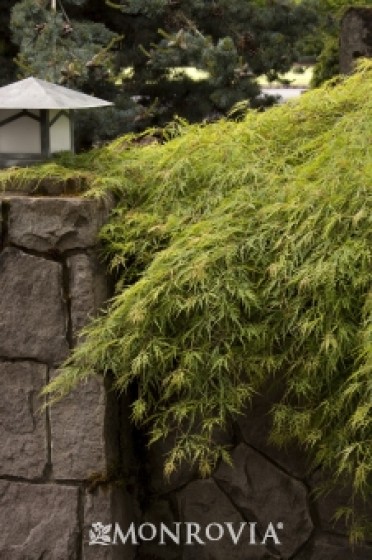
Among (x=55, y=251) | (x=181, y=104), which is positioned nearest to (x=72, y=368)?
(x=55, y=251)

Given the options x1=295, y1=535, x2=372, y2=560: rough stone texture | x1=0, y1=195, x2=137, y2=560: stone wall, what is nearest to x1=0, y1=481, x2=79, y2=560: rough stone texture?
x1=0, y1=195, x2=137, y2=560: stone wall

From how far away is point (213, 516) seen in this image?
3289 millimetres

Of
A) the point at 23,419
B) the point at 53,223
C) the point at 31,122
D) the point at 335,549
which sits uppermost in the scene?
the point at 31,122

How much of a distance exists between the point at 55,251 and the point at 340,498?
1.13m

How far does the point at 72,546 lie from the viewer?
3.24 meters

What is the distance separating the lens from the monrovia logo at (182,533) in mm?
3209

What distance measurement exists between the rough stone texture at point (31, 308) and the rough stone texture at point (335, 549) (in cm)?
96

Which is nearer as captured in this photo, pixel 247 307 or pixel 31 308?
pixel 247 307

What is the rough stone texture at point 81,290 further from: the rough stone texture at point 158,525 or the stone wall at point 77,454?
the rough stone texture at point 158,525

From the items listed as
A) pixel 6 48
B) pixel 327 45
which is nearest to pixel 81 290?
pixel 6 48

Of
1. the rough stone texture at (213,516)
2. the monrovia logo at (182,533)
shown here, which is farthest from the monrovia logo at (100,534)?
the rough stone texture at (213,516)

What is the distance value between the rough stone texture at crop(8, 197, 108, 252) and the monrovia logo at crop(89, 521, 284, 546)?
87cm

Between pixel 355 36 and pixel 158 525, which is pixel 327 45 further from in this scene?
pixel 158 525

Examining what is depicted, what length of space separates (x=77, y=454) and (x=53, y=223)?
2.32 feet
